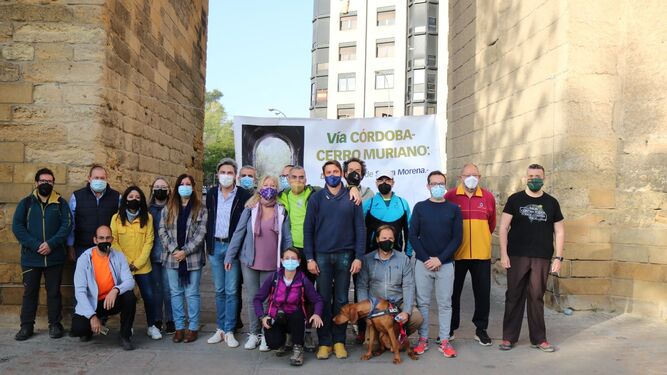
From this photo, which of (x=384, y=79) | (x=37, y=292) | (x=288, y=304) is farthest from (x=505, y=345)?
(x=384, y=79)

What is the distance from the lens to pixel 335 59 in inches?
1853

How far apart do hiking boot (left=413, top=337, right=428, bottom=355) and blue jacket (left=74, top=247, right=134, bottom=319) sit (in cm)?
283

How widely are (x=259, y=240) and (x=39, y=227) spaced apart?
2255 mm

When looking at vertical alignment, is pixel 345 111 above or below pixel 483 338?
above

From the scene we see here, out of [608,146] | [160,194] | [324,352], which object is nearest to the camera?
[324,352]

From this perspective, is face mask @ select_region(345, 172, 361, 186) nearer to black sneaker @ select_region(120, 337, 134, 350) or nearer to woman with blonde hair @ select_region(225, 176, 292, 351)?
woman with blonde hair @ select_region(225, 176, 292, 351)

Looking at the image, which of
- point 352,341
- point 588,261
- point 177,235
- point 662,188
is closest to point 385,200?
point 352,341

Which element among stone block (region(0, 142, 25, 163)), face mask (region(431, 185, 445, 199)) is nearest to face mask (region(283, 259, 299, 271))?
face mask (region(431, 185, 445, 199))

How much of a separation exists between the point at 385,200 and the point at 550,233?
166 cm

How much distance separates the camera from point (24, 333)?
5.68 m

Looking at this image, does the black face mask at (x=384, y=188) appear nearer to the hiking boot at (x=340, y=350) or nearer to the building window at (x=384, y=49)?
the hiking boot at (x=340, y=350)

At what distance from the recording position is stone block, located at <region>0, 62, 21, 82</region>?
Answer: 247 inches

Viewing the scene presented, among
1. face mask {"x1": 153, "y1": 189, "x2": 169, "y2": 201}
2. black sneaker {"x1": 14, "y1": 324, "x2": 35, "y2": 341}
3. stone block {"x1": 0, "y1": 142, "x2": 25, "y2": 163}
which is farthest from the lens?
stone block {"x1": 0, "y1": 142, "x2": 25, "y2": 163}

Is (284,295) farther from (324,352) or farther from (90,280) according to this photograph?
(90,280)
